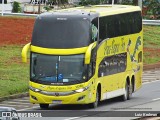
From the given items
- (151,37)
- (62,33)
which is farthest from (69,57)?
(151,37)

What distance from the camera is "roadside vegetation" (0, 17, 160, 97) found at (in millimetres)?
35000

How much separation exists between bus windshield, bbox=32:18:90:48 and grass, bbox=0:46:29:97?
4.92m

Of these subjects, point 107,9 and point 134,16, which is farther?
point 134,16

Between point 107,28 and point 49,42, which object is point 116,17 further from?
point 49,42

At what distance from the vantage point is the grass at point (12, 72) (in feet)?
112

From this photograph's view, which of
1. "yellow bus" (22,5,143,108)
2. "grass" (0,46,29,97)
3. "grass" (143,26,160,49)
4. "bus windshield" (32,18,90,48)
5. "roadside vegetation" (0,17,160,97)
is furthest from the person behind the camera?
"grass" (143,26,160,49)

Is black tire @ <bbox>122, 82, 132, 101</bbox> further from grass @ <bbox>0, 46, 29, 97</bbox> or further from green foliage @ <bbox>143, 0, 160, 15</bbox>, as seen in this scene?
green foliage @ <bbox>143, 0, 160, 15</bbox>

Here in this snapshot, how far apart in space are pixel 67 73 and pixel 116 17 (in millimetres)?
4563

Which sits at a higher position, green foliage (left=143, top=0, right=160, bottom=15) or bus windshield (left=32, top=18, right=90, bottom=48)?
bus windshield (left=32, top=18, right=90, bottom=48)

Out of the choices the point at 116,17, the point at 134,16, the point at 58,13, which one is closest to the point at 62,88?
the point at 58,13

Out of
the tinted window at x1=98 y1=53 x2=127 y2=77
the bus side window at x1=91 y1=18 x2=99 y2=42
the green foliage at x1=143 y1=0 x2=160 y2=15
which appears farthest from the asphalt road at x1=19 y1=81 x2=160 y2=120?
the green foliage at x1=143 y1=0 x2=160 y2=15

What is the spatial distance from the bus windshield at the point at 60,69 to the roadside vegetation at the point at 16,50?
4.70 meters

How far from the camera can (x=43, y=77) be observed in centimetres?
2838

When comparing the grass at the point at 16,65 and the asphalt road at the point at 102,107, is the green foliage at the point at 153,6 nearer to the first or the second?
the grass at the point at 16,65
